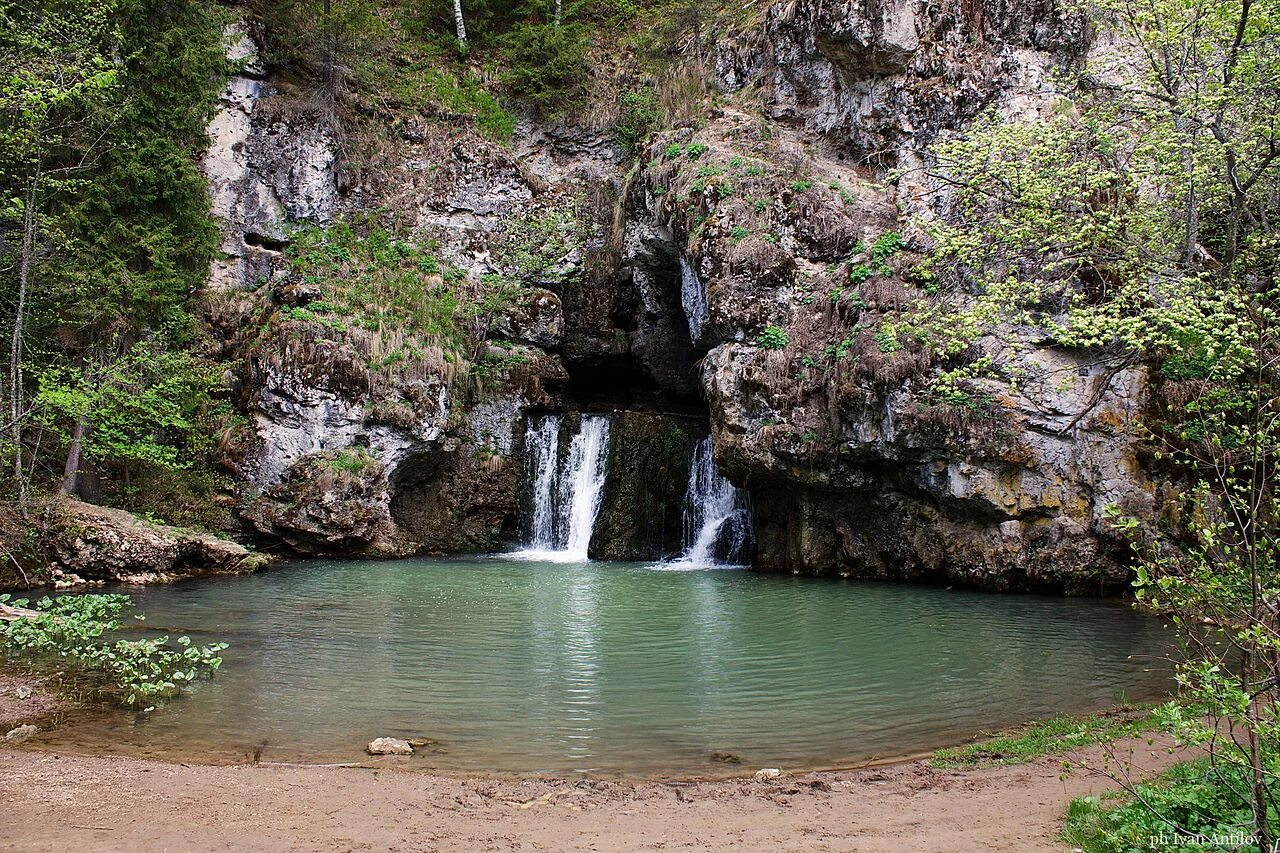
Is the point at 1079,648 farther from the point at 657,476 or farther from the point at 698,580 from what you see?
the point at 657,476

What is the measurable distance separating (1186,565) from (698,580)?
12759 millimetres

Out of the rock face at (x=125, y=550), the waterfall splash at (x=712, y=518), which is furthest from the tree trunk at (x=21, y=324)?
the waterfall splash at (x=712, y=518)

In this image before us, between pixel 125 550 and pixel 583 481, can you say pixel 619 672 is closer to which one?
pixel 125 550

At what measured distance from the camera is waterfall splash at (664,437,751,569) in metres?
20.5

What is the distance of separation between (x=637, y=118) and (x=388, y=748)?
77.7 ft

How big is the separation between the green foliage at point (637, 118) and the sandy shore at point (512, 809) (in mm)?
22861

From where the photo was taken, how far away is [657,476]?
857 inches

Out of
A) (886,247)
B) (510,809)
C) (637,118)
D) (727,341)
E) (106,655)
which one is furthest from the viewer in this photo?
(637,118)

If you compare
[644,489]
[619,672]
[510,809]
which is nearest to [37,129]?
[619,672]

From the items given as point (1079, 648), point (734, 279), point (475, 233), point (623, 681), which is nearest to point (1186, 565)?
point (623, 681)

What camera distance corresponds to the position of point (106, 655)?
26.7ft

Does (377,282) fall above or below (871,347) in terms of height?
above

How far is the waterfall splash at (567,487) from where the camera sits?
21719mm

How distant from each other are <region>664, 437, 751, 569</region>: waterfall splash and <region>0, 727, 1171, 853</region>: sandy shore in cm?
1462
